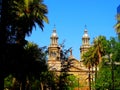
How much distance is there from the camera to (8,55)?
2917cm

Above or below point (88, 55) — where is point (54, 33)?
above

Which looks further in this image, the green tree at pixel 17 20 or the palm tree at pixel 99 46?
the palm tree at pixel 99 46

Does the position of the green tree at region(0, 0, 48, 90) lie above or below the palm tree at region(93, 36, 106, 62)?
below

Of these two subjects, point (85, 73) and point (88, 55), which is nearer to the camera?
point (88, 55)

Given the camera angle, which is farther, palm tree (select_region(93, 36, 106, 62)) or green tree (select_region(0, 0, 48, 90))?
palm tree (select_region(93, 36, 106, 62))

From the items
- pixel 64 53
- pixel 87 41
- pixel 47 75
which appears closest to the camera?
pixel 64 53

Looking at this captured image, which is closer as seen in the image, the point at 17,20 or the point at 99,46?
the point at 17,20

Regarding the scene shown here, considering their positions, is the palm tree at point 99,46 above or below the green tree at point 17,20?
above

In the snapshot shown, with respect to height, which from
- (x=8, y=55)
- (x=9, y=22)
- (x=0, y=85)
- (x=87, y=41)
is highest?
(x=87, y=41)

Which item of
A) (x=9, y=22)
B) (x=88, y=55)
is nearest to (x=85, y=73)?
(x=88, y=55)

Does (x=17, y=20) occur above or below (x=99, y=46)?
below

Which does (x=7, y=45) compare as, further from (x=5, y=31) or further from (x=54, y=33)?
(x=54, y=33)

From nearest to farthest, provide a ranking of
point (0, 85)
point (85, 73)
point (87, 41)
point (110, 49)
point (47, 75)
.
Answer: point (0, 85)
point (47, 75)
point (110, 49)
point (85, 73)
point (87, 41)

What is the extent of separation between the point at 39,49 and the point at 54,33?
102m
